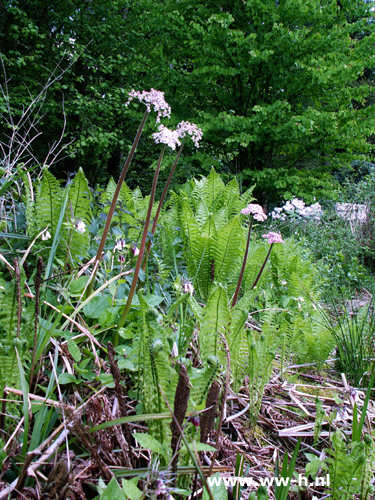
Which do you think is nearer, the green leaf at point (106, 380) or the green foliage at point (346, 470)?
the green foliage at point (346, 470)

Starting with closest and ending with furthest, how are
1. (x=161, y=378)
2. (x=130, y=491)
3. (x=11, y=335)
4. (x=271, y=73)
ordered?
1. (x=130, y=491)
2. (x=161, y=378)
3. (x=11, y=335)
4. (x=271, y=73)

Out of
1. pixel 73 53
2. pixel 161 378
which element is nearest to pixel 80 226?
pixel 161 378

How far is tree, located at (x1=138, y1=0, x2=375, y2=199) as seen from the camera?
19.0 feet

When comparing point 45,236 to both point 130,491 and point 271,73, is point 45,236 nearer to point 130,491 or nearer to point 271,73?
point 130,491

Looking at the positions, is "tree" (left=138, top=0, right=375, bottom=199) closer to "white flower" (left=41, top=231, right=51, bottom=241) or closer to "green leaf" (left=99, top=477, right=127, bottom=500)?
"white flower" (left=41, top=231, right=51, bottom=241)

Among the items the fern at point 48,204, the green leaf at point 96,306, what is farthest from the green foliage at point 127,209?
the green leaf at point 96,306

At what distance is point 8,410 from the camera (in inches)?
33.1

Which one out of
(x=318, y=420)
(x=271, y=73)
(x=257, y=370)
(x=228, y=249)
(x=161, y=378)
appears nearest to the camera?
(x=161, y=378)

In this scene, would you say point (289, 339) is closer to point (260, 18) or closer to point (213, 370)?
point (213, 370)

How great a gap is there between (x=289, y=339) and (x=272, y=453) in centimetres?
61

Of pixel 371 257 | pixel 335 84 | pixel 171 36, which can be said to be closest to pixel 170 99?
pixel 171 36

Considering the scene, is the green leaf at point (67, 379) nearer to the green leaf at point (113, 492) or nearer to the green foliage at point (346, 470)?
the green leaf at point (113, 492)

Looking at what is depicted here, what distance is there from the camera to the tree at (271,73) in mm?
5793

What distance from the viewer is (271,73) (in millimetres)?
6500
